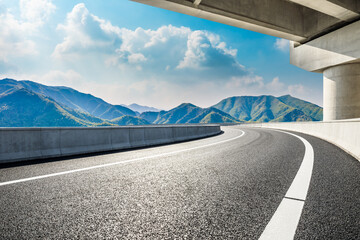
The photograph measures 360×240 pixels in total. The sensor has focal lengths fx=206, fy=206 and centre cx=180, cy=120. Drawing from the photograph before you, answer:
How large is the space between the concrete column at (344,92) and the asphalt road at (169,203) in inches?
899

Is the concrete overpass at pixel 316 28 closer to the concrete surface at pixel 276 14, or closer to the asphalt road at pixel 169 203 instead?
the concrete surface at pixel 276 14

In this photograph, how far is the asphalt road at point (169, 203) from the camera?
1.96 metres

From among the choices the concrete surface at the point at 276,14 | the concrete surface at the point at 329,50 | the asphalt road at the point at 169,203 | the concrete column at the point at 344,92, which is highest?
the concrete surface at the point at 276,14

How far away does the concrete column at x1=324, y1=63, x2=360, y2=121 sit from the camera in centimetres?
2216

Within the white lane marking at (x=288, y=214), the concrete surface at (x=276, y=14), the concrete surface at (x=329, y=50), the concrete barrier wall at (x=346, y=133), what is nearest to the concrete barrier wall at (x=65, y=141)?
the white lane marking at (x=288, y=214)

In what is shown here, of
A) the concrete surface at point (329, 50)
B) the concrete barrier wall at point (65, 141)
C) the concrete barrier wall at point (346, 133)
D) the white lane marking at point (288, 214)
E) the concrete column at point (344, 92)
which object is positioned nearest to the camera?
the white lane marking at point (288, 214)

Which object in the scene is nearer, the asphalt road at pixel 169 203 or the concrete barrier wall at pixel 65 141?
the asphalt road at pixel 169 203

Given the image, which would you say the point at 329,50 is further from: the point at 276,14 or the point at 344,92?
A: the point at 276,14

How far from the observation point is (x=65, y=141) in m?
7.28

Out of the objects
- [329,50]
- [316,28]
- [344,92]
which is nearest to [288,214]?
→ [344,92]

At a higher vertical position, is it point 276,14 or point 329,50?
point 276,14

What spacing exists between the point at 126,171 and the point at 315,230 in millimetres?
3602

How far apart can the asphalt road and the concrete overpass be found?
14.6 meters

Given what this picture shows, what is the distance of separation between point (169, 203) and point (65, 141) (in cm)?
604
